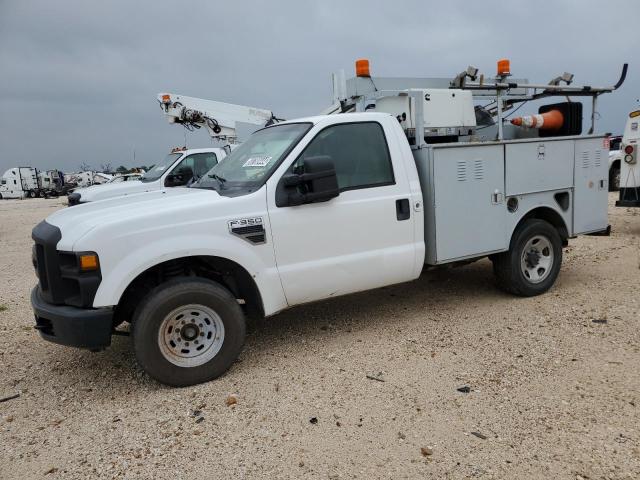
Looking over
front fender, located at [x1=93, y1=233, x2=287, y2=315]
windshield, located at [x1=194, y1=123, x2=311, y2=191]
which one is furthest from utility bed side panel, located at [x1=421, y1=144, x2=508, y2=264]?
front fender, located at [x1=93, y1=233, x2=287, y2=315]

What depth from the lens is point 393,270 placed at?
183 inches

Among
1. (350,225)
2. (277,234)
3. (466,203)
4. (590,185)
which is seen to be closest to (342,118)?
(350,225)

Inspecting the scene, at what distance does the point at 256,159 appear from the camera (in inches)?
177

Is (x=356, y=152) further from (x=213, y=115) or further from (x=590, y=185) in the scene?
(x=213, y=115)

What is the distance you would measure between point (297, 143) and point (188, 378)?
206cm

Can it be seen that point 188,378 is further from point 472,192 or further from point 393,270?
point 472,192

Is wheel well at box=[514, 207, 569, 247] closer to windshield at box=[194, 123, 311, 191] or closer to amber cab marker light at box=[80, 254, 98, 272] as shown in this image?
windshield at box=[194, 123, 311, 191]

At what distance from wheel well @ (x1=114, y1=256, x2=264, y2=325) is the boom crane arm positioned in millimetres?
9616

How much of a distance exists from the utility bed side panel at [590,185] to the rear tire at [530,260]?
1.40 feet

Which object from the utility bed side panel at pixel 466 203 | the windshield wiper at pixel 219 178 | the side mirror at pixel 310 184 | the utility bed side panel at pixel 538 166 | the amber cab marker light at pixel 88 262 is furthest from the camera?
the utility bed side panel at pixel 538 166

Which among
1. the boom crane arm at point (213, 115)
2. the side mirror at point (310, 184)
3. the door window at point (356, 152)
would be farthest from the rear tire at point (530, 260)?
the boom crane arm at point (213, 115)

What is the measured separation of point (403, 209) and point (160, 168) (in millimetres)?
8217

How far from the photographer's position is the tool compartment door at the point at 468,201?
4832mm

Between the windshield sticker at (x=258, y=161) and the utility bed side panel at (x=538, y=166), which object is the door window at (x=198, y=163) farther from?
the utility bed side panel at (x=538, y=166)
